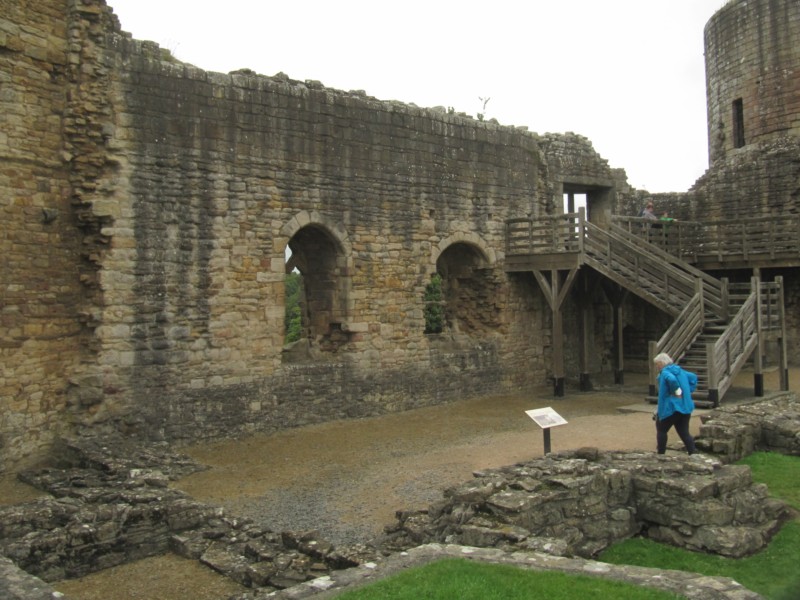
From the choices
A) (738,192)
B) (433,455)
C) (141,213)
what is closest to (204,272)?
(141,213)

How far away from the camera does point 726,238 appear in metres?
19.2

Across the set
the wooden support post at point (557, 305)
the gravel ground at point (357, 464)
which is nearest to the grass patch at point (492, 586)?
the gravel ground at point (357, 464)

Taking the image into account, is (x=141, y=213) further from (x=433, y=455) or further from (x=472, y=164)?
(x=472, y=164)

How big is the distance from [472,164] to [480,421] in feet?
17.7

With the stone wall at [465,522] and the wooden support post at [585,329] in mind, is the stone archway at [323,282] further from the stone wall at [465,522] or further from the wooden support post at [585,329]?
the wooden support post at [585,329]

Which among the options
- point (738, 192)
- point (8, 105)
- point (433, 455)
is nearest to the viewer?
point (8, 105)

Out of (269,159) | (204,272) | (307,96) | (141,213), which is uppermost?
(307,96)

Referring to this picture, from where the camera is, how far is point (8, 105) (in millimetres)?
9852

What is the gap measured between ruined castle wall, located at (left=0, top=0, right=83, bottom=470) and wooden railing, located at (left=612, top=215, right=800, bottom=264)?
12.0 m

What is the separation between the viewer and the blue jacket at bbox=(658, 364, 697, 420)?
908 centimetres

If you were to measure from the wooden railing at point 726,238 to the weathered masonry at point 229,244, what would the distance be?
2352 millimetres

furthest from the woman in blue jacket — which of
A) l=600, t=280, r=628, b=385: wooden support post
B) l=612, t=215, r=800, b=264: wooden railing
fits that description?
A: l=612, t=215, r=800, b=264: wooden railing

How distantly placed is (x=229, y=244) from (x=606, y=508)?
6991 millimetres

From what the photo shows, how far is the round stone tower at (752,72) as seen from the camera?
21.0m
